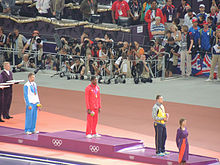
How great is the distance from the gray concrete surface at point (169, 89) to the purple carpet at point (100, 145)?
6872 millimetres

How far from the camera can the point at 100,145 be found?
12.3 metres

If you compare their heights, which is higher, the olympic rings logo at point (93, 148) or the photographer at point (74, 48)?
the photographer at point (74, 48)

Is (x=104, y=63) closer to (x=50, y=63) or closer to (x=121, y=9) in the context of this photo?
(x=50, y=63)

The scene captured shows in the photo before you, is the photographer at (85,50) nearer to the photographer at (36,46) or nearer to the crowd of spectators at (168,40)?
the crowd of spectators at (168,40)

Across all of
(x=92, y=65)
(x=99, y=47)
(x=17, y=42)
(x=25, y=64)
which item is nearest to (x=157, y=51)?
(x=99, y=47)

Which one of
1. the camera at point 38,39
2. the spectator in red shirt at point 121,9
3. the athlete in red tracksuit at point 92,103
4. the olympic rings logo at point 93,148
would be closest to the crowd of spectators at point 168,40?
the spectator in red shirt at point 121,9

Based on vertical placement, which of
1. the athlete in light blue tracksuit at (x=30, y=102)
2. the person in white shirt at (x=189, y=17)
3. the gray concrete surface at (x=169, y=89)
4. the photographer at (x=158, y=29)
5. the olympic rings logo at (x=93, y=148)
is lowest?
the olympic rings logo at (x=93, y=148)

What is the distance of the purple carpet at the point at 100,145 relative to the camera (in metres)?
11.4

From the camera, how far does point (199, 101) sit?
19.1 meters

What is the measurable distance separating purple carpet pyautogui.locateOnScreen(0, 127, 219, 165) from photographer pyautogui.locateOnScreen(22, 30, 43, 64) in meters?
11.0

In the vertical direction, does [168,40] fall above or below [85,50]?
above

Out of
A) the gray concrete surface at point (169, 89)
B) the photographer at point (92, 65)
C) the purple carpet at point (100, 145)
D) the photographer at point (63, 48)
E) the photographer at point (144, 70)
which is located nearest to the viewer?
the purple carpet at point (100, 145)

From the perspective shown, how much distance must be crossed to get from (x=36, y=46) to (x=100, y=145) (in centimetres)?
1337

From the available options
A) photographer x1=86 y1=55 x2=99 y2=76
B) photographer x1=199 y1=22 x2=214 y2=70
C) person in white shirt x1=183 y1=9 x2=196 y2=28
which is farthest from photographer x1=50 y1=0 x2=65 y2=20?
photographer x1=199 y1=22 x2=214 y2=70
